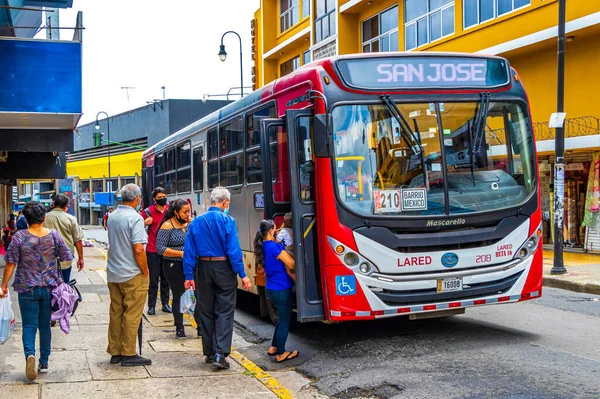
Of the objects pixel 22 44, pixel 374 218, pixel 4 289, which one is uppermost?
pixel 22 44

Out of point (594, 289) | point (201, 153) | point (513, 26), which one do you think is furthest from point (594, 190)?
point (201, 153)

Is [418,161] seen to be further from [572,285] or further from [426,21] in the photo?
[426,21]

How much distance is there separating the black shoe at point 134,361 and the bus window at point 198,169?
20.0 feet

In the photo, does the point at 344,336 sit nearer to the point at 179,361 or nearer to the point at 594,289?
the point at 179,361

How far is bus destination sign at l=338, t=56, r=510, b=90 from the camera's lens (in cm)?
850

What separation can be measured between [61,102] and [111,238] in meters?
9.33

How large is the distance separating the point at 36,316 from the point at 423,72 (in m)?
4.87

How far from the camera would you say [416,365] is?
7625 mm

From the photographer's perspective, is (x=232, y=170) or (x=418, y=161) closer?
(x=418, y=161)

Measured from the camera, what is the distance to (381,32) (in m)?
29.3

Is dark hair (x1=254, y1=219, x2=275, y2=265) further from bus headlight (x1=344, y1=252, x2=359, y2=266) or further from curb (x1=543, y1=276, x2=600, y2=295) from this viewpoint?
curb (x1=543, y1=276, x2=600, y2=295)

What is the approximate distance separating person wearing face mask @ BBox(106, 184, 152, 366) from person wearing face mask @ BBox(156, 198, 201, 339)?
1.76 m

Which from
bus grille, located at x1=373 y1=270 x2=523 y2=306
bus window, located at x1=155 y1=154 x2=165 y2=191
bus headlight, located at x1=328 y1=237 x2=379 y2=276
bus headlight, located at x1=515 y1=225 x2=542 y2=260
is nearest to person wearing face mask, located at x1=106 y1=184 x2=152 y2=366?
bus headlight, located at x1=328 y1=237 x2=379 y2=276

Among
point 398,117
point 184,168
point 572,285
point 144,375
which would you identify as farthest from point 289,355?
point 572,285
